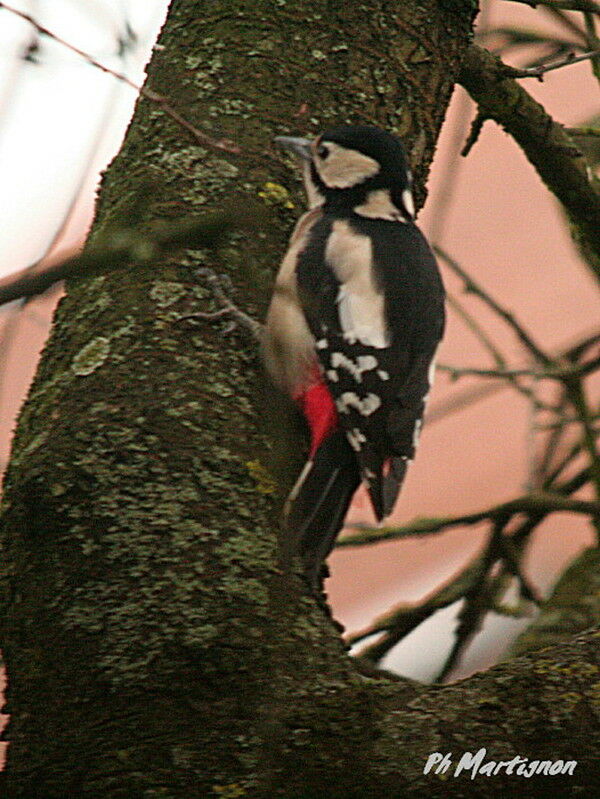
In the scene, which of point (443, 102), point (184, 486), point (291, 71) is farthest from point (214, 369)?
point (443, 102)

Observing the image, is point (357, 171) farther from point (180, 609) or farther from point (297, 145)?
point (180, 609)

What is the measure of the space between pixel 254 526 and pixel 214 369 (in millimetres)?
292

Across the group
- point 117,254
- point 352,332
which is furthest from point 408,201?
point 117,254

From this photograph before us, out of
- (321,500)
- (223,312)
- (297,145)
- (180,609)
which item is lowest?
(180,609)

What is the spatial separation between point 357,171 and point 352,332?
382 millimetres

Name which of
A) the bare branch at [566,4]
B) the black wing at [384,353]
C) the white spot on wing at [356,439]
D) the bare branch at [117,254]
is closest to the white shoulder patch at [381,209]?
the black wing at [384,353]

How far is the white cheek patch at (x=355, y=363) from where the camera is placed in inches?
92.0

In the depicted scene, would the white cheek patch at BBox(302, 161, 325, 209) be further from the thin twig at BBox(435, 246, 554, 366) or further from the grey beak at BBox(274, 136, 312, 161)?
the thin twig at BBox(435, 246, 554, 366)

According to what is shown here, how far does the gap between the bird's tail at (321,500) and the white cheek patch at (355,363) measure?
0.13 meters

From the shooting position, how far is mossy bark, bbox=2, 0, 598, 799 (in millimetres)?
1547

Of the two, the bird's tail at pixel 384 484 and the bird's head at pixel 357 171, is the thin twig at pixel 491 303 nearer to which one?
the bird's head at pixel 357 171

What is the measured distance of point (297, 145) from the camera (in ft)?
7.60

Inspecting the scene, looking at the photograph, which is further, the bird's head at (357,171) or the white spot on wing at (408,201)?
the white spot on wing at (408,201)

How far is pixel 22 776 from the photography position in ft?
5.24
